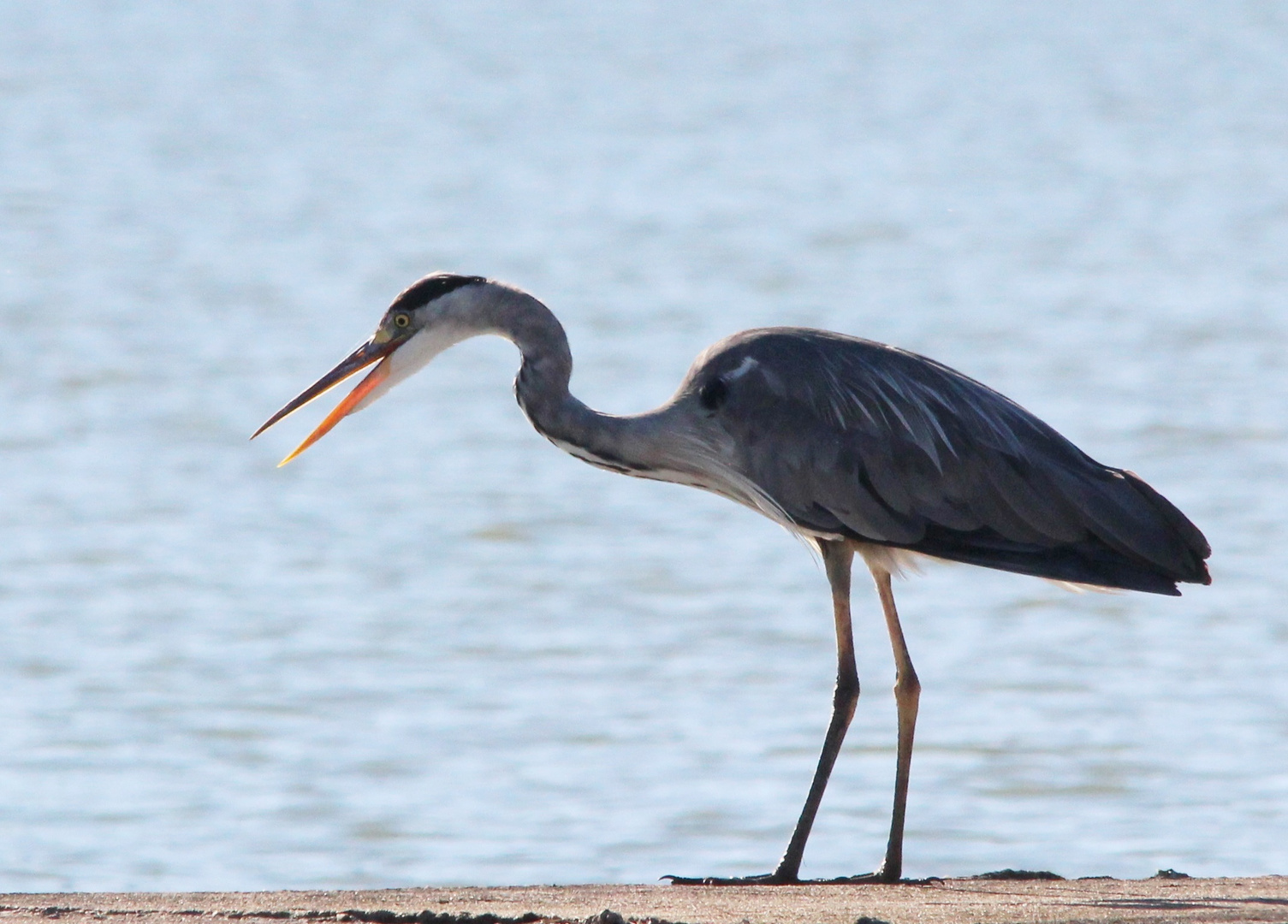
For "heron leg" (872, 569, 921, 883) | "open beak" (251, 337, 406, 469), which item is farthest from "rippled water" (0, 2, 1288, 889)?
"open beak" (251, 337, 406, 469)

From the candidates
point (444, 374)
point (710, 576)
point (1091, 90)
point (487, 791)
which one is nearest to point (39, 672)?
point (487, 791)

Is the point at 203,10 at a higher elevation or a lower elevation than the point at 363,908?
higher

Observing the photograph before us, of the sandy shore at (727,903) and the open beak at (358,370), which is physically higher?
the open beak at (358,370)

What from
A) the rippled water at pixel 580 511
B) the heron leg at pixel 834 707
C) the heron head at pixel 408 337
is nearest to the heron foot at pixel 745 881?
the heron leg at pixel 834 707

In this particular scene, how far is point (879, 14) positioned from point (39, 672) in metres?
39.2

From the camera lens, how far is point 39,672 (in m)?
9.16

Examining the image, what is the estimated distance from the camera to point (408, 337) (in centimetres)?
635

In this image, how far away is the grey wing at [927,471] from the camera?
19.5 ft

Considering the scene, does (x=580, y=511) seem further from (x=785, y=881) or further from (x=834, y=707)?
(x=785, y=881)

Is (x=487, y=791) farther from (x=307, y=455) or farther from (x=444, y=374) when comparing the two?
(x=444, y=374)

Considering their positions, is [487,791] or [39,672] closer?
[487,791]

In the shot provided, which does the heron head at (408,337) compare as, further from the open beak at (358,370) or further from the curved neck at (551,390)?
the curved neck at (551,390)

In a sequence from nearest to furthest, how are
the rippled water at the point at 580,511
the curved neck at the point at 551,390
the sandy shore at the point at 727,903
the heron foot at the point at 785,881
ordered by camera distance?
1. the sandy shore at the point at 727,903
2. the heron foot at the point at 785,881
3. the curved neck at the point at 551,390
4. the rippled water at the point at 580,511

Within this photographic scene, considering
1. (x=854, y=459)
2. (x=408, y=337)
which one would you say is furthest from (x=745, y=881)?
(x=408, y=337)
